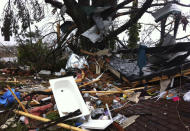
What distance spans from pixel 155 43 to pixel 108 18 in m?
5.34

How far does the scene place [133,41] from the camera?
1272 cm

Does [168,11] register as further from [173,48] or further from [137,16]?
[137,16]

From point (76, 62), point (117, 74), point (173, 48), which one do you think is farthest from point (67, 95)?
point (173, 48)

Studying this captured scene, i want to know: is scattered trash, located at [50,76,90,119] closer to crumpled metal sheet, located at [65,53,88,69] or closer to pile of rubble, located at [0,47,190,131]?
pile of rubble, located at [0,47,190,131]

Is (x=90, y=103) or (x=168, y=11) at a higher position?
(x=168, y=11)

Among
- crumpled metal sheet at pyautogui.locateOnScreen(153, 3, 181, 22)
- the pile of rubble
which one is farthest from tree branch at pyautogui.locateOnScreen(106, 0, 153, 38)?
the pile of rubble

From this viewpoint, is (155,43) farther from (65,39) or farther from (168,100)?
(168,100)

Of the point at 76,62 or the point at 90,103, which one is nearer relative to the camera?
the point at 90,103

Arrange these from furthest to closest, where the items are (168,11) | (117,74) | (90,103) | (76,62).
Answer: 1. (76,62)
2. (117,74)
3. (168,11)
4. (90,103)

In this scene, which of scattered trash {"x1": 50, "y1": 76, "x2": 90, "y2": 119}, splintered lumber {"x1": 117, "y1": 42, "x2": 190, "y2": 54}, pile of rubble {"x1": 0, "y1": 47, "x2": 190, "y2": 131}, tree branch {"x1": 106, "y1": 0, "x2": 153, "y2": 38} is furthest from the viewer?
tree branch {"x1": 106, "y1": 0, "x2": 153, "y2": 38}

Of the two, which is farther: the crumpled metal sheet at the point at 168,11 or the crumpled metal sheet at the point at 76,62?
the crumpled metal sheet at the point at 76,62

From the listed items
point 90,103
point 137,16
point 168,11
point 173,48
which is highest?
point 137,16

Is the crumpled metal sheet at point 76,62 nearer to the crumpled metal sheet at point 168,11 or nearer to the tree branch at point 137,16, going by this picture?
the tree branch at point 137,16

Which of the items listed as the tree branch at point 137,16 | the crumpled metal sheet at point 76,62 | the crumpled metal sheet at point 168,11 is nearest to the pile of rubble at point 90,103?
the crumpled metal sheet at point 76,62
